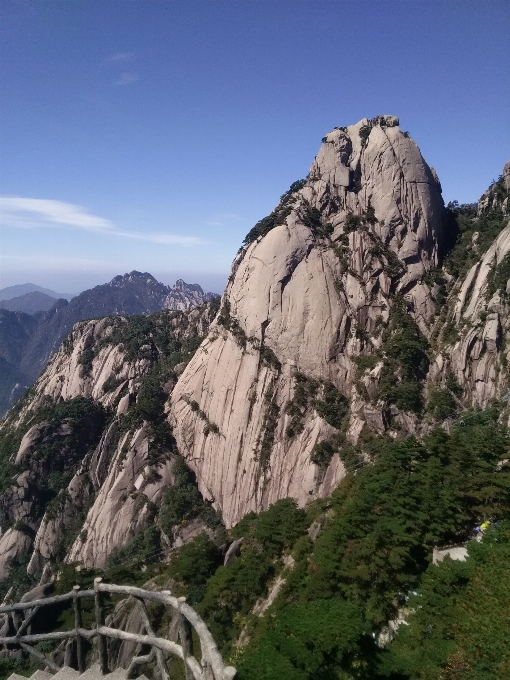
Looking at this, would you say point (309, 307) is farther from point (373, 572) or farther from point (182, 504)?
point (373, 572)

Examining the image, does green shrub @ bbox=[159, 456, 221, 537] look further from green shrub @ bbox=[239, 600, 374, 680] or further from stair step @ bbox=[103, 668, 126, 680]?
stair step @ bbox=[103, 668, 126, 680]

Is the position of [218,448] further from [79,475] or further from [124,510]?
[79,475]

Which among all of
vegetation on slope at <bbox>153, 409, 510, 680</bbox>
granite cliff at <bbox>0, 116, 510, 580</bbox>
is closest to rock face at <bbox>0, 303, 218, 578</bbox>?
granite cliff at <bbox>0, 116, 510, 580</bbox>

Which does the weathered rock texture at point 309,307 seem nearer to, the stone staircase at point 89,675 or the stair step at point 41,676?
the stair step at point 41,676

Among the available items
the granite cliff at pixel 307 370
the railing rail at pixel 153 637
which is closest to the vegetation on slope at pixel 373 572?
the railing rail at pixel 153 637

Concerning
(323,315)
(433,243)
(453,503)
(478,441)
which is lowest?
(453,503)

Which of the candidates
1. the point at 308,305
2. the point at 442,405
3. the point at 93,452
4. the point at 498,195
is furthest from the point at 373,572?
the point at 93,452

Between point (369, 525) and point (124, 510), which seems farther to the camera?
point (124, 510)

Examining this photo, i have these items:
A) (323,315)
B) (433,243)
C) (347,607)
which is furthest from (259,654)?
(433,243)
